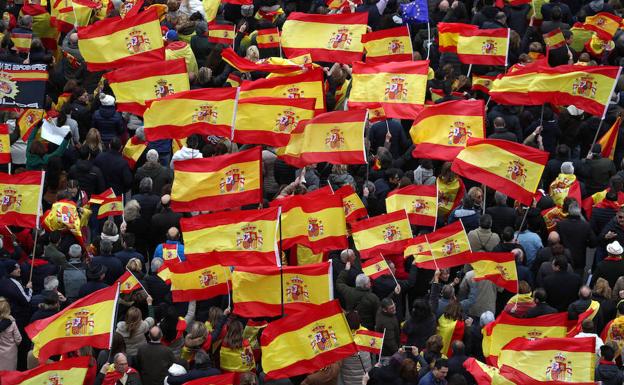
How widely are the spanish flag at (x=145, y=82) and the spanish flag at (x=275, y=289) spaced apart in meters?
5.19

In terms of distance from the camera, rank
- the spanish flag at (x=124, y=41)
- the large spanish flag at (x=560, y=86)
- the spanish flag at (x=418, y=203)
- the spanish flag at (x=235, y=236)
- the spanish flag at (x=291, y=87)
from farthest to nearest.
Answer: the spanish flag at (x=124, y=41) → the spanish flag at (x=291, y=87) → the large spanish flag at (x=560, y=86) → the spanish flag at (x=418, y=203) → the spanish flag at (x=235, y=236)

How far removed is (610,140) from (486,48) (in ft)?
8.43

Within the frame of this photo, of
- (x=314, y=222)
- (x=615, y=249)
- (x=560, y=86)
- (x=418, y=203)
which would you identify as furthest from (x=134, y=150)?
(x=615, y=249)

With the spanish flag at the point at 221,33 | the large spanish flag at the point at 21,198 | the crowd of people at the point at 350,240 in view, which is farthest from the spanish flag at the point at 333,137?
the spanish flag at the point at 221,33

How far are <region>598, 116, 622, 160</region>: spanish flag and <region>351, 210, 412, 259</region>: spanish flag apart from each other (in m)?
4.26

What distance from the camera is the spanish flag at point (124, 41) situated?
28875 millimetres

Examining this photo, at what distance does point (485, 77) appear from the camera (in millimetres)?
29562

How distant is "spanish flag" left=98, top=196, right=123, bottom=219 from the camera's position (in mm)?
26672

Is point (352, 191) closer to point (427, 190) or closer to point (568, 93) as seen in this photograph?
point (427, 190)

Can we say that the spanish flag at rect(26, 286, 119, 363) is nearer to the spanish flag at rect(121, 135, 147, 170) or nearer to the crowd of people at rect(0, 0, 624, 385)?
the crowd of people at rect(0, 0, 624, 385)

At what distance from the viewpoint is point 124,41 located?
95.1ft

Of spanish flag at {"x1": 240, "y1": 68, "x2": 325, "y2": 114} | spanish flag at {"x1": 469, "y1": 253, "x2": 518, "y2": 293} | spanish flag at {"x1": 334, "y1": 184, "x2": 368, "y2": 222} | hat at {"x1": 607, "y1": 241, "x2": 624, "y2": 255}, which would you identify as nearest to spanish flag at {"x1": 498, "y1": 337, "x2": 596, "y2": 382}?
Result: spanish flag at {"x1": 469, "y1": 253, "x2": 518, "y2": 293}

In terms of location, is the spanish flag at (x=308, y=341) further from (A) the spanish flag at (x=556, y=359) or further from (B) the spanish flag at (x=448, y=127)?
(B) the spanish flag at (x=448, y=127)

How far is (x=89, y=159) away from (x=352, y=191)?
15.1 ft
